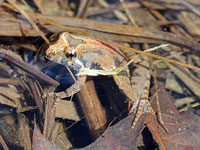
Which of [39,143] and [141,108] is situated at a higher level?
[39,143]

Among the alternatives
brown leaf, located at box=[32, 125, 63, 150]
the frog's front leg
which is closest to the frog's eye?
the frog's front leg

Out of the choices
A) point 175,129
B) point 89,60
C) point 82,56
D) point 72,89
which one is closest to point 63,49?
point 82,56

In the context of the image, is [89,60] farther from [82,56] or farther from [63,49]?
[63,49]

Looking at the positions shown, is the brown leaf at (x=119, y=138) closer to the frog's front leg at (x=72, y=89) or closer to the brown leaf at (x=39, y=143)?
the brown leaf at (x=39, y=143)

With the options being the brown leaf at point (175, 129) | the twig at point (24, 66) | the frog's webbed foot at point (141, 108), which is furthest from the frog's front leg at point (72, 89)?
the brown leaf at point (175, 129)

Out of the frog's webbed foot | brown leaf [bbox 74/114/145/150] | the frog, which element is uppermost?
the frog

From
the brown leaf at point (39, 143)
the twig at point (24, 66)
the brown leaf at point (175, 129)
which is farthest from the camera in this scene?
the twig at point (24, 66)

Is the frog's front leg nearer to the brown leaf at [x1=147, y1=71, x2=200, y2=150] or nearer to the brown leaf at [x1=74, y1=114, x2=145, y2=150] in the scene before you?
the brown leaf at [x1=74, y1=114, x2=145, y2=150]

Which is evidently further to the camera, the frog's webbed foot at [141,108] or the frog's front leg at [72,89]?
the frog's front leg at [72,89]
